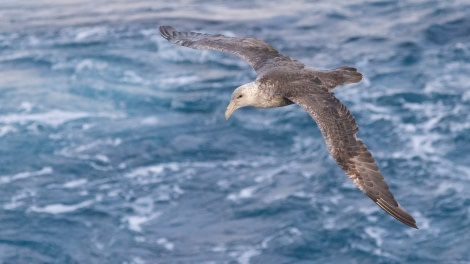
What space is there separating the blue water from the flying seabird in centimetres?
899

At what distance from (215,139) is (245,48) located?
13.2m

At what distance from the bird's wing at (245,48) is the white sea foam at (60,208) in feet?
34.9

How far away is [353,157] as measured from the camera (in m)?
12.9

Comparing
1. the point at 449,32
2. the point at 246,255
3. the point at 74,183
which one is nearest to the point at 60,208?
the point at 74,183

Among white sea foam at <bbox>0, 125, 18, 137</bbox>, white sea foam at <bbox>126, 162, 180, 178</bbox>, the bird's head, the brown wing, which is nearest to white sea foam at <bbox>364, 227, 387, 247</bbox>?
white sea foam at <bbox>126, 162, 180, 178</bbox>

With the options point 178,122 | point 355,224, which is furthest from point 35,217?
point 355,224

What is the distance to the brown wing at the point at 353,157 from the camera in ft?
41.6

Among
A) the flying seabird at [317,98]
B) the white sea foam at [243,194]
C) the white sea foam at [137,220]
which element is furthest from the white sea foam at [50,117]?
the flying seabird at [317,98]

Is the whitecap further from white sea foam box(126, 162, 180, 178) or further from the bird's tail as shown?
the bird's tail

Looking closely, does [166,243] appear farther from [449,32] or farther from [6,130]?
[449,32]

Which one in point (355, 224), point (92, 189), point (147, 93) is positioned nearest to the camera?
point (355, 224)

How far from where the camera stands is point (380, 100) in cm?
3003

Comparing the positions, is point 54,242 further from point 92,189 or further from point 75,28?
point 75,28

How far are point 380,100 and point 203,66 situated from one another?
7.42 meters
